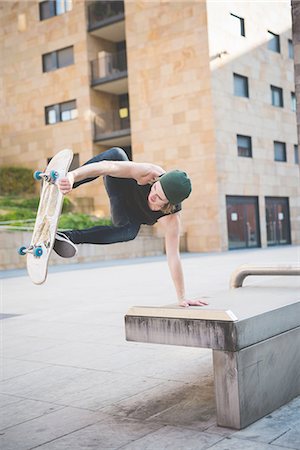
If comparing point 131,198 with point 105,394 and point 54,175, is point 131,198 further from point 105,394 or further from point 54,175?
point 105,394

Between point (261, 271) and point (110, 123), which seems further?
point (110, 123)

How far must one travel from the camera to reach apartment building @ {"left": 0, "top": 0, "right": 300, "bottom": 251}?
89.6 ft

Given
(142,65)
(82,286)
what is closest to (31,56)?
(142,65)

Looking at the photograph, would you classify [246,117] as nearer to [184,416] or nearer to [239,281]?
[239,281]

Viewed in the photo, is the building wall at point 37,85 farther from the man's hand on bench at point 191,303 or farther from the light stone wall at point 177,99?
the man's hand on bench at point 191,303

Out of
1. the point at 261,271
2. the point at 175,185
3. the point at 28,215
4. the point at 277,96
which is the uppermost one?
the point at 277,96

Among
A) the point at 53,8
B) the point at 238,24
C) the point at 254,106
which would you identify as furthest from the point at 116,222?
the point at 53,8

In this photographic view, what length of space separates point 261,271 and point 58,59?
3005 centimetres

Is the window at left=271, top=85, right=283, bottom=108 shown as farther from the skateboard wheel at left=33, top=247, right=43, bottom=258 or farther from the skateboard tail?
the skateboard wheel at left=33, top=247, right=43, bottom=258

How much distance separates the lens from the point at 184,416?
4.09 m

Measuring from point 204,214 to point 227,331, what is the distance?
23801mm

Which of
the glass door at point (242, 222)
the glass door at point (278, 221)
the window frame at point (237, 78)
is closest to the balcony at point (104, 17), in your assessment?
the window frame at point (237, 78)

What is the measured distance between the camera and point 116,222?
4531 millimetres

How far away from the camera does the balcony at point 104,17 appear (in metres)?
30.9
